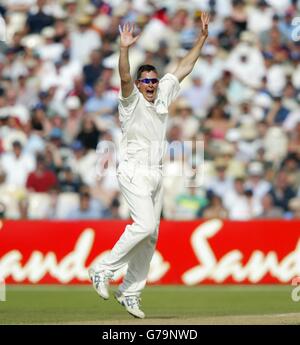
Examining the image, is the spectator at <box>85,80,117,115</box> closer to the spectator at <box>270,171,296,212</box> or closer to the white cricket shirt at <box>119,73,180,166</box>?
the spectator at <box>270,171,296,212</box>

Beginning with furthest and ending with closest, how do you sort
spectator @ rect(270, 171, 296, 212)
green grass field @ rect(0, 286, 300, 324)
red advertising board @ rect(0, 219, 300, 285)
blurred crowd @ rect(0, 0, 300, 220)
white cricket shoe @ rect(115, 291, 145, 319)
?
spectator @ rect(270, 171, 296, 212), blurred crowd @ rect(0, 0, 300, 220), red advertising board @ rect(0, 219, 300, 285), green grass field @ rect(0, 286, 300, 324), white cricket shoe @ rect(115, 291, 145, 319)

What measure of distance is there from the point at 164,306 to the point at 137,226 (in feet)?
10.2

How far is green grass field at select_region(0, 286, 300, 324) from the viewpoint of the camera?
33.8ft

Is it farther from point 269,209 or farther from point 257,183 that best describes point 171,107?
point 269,209

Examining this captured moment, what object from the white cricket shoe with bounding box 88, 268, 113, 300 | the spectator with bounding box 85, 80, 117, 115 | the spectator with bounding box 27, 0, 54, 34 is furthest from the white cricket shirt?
the spectator with bounding box 27, 0, 54, 34

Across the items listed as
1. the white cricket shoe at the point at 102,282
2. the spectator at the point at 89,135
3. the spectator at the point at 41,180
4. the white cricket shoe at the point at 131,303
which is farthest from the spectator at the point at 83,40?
the white cricket shoe at the point at 102,282

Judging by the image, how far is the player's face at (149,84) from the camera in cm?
982

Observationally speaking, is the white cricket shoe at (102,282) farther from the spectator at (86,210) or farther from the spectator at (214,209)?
the spectator at (214,209)

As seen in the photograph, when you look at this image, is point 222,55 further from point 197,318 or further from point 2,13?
point 197,318

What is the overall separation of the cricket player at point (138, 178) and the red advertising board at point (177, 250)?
228 inches

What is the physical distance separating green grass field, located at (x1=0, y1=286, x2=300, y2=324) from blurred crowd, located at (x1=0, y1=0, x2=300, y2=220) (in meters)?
1.74

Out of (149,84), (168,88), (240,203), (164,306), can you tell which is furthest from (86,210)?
(149,84)

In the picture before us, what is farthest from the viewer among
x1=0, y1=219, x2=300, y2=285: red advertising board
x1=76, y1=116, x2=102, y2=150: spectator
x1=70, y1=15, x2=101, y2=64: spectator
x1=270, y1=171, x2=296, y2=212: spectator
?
x1=70, y1=15, x2=101, y2=64: spectator

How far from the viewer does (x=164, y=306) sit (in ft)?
41.4
